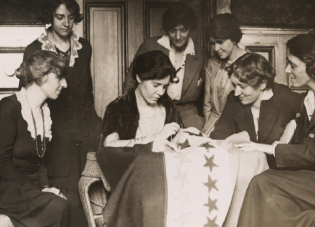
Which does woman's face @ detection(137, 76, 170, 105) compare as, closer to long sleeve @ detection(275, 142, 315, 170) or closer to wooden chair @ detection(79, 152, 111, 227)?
wooden chair @ detection(79, 152, 111, 227)

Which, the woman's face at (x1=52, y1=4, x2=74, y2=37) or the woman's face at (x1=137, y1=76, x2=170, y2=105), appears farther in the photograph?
the woman's face at (x1=52, y1=4, x2=74, y2=37)

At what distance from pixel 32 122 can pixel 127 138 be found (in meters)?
0.62

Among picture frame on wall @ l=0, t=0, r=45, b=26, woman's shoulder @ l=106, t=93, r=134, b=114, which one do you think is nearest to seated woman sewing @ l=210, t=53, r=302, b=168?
woman's shoulder @ l=106, t=93, r=134, b=114

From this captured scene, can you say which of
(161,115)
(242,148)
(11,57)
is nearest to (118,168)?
(161,115)

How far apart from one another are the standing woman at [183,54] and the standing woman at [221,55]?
0.08 metres

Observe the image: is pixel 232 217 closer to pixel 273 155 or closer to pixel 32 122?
pixel 273 155

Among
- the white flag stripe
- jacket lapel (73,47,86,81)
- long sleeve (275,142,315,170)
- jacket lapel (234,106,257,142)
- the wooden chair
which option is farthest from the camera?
jacket lapel (73,47,86,81)

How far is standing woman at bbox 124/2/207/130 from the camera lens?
301 centimetres

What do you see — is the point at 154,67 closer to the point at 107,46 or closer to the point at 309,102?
the point at 107,46

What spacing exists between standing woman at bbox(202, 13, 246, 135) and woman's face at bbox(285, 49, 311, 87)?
1.17ft

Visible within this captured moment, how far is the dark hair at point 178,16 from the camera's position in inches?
118

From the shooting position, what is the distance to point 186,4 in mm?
3061

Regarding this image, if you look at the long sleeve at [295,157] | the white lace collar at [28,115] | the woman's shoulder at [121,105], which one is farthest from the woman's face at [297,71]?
the white lace collar at [28,115]

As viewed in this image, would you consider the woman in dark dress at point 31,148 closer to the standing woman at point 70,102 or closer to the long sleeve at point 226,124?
the standing woman at point 70,102
